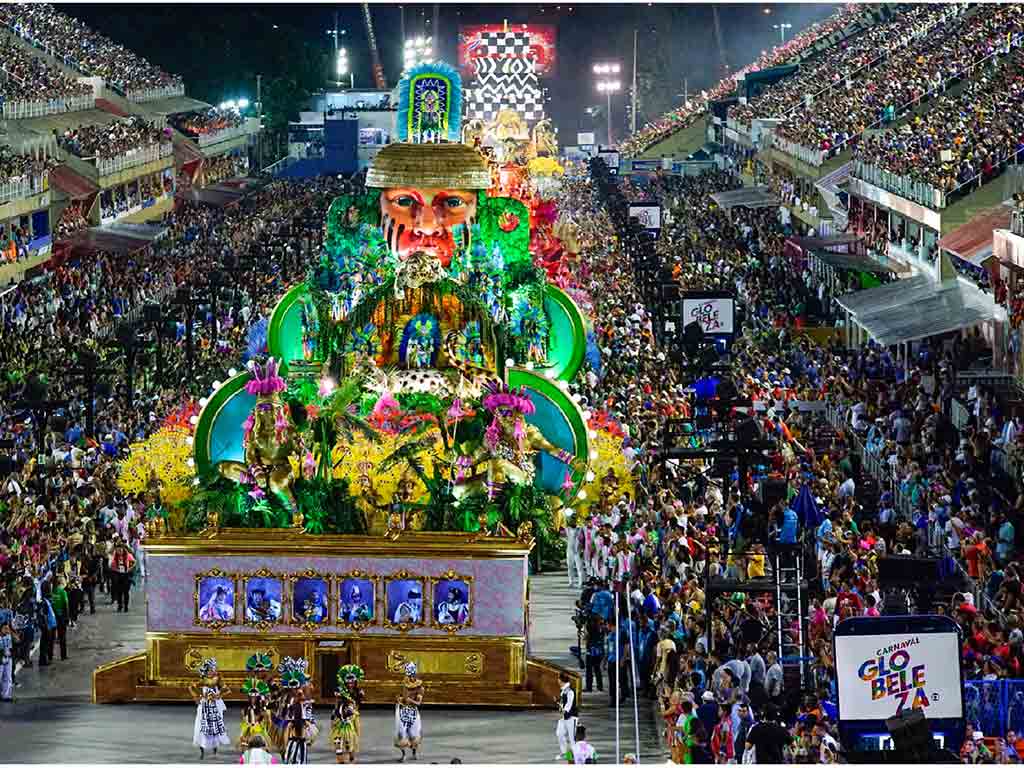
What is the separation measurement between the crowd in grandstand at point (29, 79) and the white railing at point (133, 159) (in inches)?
114

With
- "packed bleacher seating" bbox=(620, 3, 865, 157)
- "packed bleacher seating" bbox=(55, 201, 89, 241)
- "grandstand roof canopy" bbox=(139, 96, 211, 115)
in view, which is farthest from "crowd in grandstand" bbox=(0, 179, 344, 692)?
"packed bleacher seating" bbox=(620, 3, 865, 157)

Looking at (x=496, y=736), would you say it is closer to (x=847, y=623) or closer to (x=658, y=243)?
(x=847, y=623)

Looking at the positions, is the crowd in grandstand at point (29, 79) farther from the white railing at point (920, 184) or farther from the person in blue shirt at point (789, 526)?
the person in blue shirt at point (789, 526)

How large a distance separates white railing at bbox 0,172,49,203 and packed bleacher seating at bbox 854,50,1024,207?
21.5 metres

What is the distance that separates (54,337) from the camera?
54656 millimetres

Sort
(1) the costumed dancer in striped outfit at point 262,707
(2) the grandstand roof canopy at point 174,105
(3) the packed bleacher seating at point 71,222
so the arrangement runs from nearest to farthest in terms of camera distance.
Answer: (1) the costumed dancer in striped outfit at point 262,707
(3) the packed bleacher seating at point 71,222
(2) the grandstand roof canopy at point 174,105

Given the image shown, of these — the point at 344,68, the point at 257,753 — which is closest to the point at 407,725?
the point at 257,753

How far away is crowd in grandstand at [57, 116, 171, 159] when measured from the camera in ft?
272

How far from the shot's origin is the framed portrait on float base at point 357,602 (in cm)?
2844

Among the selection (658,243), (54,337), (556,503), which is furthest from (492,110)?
(556,503)

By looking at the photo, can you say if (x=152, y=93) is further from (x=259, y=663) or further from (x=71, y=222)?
(x=259, y=663)

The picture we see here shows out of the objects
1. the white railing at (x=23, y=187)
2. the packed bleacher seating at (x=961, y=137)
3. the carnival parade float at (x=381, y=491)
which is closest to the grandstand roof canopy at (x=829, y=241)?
the packed bleacher seating at (x=961, y=137)

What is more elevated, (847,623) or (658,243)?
(658,243)

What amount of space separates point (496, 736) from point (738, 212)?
215 feet
